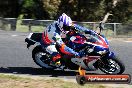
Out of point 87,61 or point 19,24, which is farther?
point 19,24

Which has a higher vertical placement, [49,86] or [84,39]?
[84,39]

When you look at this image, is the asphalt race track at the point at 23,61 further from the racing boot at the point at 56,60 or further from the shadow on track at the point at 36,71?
the racing boot at the point at 56,60

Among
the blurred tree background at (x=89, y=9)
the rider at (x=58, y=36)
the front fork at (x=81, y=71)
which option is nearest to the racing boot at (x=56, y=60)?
the rider at (x=58, y=36)

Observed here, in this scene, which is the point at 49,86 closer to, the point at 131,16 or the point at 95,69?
the point at 95,69

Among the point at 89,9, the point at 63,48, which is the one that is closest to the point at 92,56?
the point at 63,48

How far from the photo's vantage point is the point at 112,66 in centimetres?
1201

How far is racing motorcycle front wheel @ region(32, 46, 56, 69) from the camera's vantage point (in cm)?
1295

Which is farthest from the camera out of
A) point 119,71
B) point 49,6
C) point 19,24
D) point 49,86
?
point 49,6

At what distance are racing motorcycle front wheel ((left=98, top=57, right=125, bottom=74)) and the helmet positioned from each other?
A: 1.35 m

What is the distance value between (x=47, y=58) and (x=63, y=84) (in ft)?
7.91

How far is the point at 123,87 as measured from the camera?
10508 millimetres

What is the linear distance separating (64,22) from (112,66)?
1.79 metres

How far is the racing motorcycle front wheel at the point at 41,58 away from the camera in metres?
13.0

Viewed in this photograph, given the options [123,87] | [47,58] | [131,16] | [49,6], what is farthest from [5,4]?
[123,87]
